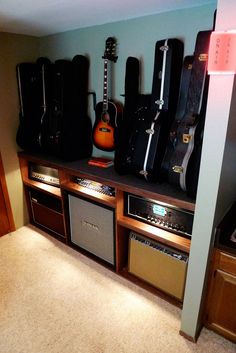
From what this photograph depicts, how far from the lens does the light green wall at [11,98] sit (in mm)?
2027

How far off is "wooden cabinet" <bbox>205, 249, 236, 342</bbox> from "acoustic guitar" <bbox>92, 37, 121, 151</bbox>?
1176mm

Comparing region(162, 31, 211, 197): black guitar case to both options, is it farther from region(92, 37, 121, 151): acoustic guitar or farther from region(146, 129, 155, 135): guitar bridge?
region(92, 37, 121, 151): acoustic guitar

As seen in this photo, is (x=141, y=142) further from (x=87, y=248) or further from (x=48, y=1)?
(x=87, y=248)

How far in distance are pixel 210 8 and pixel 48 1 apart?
3.02 feet

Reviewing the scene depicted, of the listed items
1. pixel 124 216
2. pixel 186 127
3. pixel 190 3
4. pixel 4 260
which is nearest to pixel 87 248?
pixel 124 216

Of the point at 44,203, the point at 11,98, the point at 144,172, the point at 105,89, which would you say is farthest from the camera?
the point at 44,203

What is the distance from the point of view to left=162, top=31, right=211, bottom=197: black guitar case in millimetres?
1221

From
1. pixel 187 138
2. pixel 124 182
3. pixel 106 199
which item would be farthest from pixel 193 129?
pixel 106 199

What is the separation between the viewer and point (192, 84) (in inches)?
49.8

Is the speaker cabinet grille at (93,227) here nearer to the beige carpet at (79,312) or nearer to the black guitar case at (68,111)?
the beige carpet at (79,312)

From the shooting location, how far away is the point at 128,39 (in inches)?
66.9

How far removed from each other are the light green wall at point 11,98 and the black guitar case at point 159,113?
4.38 feet

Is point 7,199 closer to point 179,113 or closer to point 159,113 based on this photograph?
point 159,113

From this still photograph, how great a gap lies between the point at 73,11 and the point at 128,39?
44 cm
